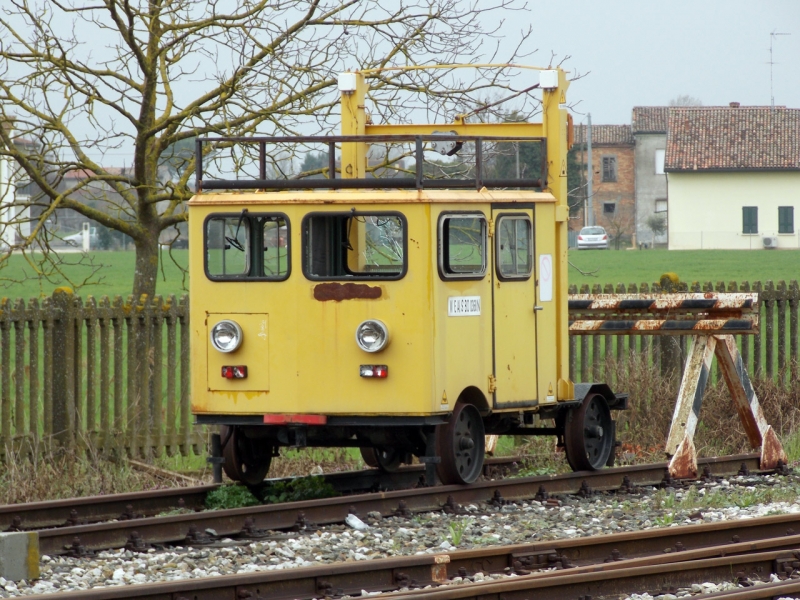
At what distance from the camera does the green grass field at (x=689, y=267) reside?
42.8 metres

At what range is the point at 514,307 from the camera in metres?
9.70

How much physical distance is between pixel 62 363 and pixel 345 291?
3984 millimetres

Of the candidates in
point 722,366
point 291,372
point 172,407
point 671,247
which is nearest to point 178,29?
point 172,407

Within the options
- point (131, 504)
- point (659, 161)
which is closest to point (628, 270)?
point (131, 504)

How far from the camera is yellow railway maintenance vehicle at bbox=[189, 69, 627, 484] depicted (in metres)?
8.80

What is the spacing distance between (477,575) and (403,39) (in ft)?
24.3

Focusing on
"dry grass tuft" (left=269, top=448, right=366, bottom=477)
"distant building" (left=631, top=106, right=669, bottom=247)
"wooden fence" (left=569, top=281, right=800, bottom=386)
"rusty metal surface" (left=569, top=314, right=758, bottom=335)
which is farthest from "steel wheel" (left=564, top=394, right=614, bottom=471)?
"distant building" (left=631, top=106, right=669, bottom=247)

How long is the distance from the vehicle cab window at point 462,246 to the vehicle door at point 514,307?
0.55ft

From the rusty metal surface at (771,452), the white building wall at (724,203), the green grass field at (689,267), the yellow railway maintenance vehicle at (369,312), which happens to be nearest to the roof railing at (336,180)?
the yellow railway maintenance vehicle at (369,312)

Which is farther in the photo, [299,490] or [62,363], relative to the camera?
[62,363]

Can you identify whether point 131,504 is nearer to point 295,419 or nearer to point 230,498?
point 230,498

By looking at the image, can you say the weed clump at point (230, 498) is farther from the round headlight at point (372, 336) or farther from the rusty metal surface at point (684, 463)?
the rusty metal surface at point (684, 463)

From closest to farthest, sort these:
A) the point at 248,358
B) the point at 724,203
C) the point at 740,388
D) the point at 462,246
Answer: the point at 248,358, the point at 462,246, the point at 740,388, the point at 724,203

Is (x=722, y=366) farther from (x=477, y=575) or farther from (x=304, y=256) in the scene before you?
(x=477, y=575)
